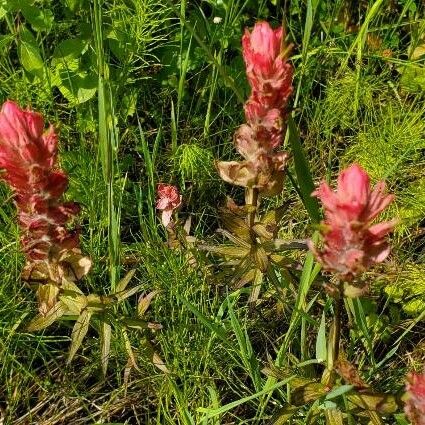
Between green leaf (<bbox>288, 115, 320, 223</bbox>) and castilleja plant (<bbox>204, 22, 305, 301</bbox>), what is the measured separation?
40 millimetres

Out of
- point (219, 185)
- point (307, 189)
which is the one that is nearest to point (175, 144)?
point (219, 185)

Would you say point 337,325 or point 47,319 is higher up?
point 337,325

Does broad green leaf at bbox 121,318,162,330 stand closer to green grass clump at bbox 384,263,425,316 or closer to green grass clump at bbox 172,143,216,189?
green grass clump at bbox 172,143,216,189

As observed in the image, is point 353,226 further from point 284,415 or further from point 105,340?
point 105,340

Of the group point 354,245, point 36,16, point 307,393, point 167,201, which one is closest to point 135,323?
point 167,201

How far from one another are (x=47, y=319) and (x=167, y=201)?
0.44m

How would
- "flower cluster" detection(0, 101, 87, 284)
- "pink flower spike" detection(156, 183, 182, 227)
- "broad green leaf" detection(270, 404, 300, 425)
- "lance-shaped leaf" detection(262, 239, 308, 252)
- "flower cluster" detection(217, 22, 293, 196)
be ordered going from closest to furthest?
"flower cluster" detection(0, 101, 87, 284), "flower cluster" detection(217, 22, 293, 196), "broad green leaf" detection(270, 404, 300, 425), "lance-shaped leaf" detection(262, 239, 308, 252), "pink flower spike" detection(156, 183, 182, 227)

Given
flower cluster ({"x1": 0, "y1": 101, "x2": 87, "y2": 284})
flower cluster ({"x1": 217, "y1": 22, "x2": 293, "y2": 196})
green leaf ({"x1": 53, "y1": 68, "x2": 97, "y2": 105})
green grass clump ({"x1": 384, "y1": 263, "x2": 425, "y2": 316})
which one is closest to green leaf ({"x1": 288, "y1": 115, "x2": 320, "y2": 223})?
flower cluster ({"x1": 217, "y1": 22, "x2": 293, "y2": 196})

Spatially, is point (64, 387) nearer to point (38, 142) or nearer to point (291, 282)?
point (291, 282)

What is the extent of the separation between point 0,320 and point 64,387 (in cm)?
26

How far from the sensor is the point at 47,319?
1535 mm

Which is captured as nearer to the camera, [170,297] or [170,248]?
[170,297]

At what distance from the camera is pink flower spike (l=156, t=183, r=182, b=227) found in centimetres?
175

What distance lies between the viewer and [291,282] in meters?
1.68
